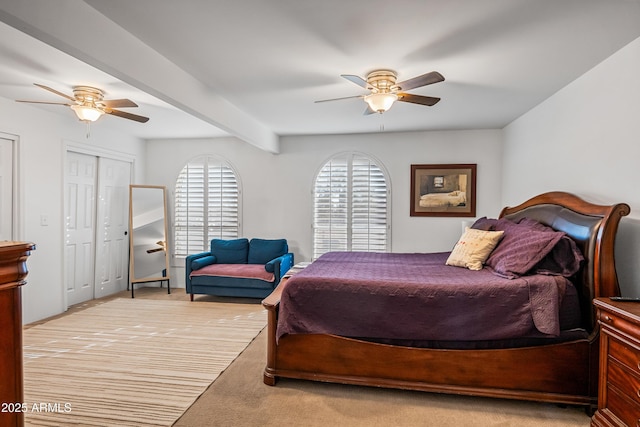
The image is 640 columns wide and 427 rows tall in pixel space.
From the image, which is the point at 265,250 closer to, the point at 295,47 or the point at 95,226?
the point at 95,226

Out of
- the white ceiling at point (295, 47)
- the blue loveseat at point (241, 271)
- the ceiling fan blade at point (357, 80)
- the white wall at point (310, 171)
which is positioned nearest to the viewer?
the white ceiling at point (295, 47)

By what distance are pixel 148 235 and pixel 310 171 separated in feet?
8.96

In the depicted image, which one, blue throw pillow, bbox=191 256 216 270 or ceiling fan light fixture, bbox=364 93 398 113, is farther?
blue throw pillow, bbox=191 256 216 270

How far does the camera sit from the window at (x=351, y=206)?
5293mm

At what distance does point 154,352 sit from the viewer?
319 centimetres

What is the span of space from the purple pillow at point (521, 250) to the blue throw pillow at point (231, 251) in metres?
3.49

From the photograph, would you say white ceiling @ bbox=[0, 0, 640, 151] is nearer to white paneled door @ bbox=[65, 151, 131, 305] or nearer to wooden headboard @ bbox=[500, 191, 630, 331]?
wooden headboard @ bbox=[500, 191, 630, 331]

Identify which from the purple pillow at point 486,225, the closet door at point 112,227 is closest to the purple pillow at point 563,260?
the purple pillow at point 486,225

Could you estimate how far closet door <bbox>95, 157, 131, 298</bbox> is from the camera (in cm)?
514

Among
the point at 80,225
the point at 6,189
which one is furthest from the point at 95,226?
the point at 6,189

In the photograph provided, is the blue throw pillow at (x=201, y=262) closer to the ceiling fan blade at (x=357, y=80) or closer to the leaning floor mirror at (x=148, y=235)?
the leaning floor mirror at (x=148, y=235)

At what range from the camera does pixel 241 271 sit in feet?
15.8

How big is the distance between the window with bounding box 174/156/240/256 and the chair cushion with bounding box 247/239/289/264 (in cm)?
56

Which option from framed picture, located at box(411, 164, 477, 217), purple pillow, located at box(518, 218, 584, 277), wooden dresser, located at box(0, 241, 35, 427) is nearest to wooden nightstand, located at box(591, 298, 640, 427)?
purple pillow, located at box(518, 218, 584, 277)
